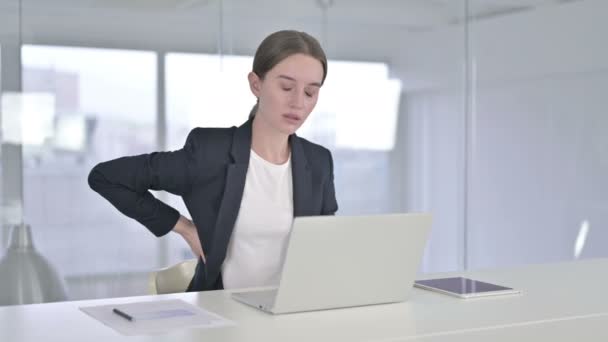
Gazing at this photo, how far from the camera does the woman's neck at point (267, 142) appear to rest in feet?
9.36

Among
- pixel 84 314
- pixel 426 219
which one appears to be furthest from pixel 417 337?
pixel 84 314

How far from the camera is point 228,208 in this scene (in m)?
2.74

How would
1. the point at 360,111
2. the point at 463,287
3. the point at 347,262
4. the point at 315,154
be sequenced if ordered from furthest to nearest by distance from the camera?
the point at 360,111
the point at 315,154
the point at 463,287
the point at 347,262

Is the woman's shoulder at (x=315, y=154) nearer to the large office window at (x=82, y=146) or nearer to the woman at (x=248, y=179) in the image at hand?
the woman at (x=248, y=179)

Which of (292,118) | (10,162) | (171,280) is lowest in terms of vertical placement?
(171,280)

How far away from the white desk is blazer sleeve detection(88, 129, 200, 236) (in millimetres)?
497

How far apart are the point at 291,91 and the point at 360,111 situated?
239 cm

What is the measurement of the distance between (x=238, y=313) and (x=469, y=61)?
11.6ft

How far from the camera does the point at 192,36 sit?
4609 mm

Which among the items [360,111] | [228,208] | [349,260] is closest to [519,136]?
[360,111]

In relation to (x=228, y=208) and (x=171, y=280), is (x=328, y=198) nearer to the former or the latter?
(x=228, y=208)

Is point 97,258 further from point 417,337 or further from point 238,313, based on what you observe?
point 417,337

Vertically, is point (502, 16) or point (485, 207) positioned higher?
point (502, 16)

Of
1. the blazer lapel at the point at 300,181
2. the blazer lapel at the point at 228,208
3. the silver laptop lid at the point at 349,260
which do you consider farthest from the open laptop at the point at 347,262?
the blazer lapel at the point at 300,181
